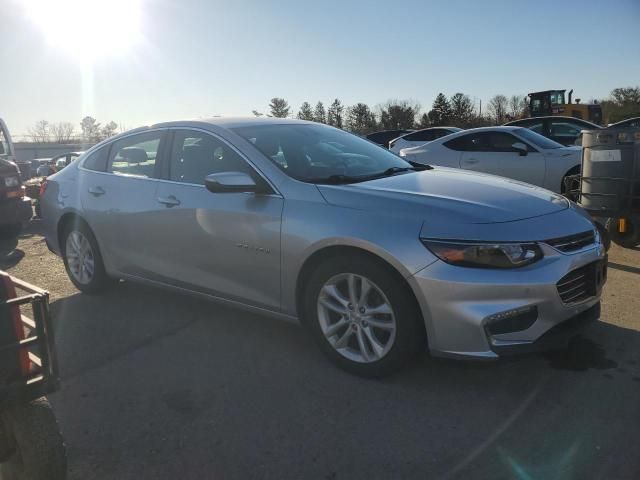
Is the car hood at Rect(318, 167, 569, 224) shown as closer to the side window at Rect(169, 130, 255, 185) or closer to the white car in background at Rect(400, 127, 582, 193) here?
A: the side window at Rect(169, 130, 255, 185)

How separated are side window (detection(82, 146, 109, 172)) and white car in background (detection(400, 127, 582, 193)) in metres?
6.03

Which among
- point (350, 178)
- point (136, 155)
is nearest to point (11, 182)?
point (136, 155)

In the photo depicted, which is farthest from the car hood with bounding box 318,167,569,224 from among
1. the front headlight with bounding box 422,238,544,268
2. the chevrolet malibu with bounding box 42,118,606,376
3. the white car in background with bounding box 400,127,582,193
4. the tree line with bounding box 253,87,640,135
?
the tree line with bounding box 253,87,640,135

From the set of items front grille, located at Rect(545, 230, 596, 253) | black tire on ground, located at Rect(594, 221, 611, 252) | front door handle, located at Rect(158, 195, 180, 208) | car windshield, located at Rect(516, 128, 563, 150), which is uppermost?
car windshield, located at Rect(516, 128, 563, 150)

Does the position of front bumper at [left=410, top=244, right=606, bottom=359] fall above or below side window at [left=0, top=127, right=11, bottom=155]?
below

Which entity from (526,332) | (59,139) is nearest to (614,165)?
(526,332)

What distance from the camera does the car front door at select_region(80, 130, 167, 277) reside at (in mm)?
4418

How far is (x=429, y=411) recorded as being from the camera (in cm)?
297

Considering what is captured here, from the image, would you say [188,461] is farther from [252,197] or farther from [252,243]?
[252,197]

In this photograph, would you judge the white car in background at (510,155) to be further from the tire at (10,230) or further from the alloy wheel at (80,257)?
the tire at (10,230)

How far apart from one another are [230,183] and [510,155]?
6.56 m

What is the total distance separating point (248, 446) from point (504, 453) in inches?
47.6

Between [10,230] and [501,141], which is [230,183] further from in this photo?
[501,141]

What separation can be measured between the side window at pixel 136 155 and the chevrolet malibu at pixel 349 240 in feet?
0.06
